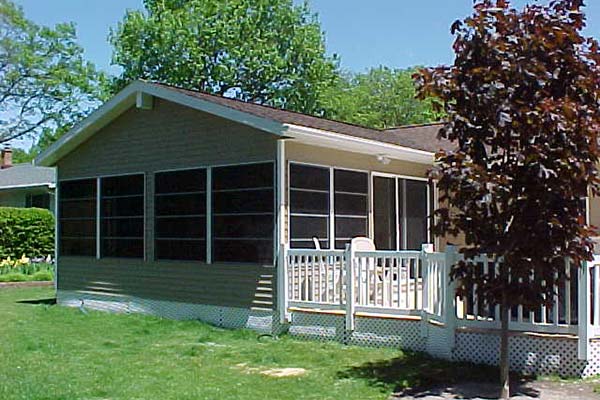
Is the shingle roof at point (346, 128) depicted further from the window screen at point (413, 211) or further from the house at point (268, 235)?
the window screen at point (413, 211)

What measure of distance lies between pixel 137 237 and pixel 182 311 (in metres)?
1.81

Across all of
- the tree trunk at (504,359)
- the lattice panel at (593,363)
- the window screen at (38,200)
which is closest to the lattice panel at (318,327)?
the tree trunk at (504,359)

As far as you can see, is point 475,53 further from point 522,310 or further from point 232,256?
point 232,256

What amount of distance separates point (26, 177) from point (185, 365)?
74.3 ft

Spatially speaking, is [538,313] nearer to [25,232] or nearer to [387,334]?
[387,334]

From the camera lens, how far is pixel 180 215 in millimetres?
11805

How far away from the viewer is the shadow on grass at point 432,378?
6.78m

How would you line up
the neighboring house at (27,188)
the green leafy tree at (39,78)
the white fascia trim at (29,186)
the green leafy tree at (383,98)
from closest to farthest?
the white fascia trim at (29,186), the neighboring house at (27,188), the green leafy tree at (39,78), the green leafy tree at (383,98)

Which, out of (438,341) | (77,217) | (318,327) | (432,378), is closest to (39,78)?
(77,217)

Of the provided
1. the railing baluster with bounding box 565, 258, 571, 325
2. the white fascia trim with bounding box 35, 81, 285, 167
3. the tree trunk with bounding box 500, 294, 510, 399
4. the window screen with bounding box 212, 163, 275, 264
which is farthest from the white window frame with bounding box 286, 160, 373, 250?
the railing baluster with bounding box 565, 258, 571, 325

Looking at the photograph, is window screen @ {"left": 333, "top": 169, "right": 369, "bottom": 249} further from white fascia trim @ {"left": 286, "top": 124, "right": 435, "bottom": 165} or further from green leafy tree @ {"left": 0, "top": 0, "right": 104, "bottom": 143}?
green leafy tree @ {"left": 0, "top": 0, "right": 104, "bottom": 143}

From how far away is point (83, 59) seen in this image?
118ft

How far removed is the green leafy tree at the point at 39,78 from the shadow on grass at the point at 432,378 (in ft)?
100

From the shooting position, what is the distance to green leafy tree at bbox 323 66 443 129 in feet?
145
